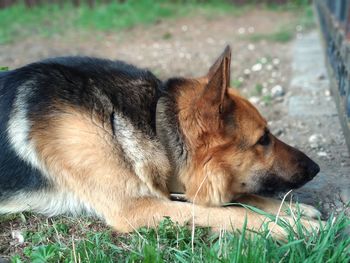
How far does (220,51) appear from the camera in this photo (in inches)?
328

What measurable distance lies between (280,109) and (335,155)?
1.47 meters

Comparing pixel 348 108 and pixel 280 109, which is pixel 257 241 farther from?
pixel 280 109

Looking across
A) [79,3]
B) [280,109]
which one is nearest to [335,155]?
[280,109]

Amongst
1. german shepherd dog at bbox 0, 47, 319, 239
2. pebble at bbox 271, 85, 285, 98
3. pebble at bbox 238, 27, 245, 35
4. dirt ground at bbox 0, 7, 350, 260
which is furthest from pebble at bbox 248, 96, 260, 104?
pebble at bbox 238, 27, 245, 35

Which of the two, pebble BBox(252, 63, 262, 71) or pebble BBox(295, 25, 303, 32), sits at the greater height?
pebble BBox(295, 25, 303, 32)

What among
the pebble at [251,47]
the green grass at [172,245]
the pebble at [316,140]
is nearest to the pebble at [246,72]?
the pebble at [251,47]

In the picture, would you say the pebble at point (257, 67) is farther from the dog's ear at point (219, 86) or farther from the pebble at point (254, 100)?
the dog's ear at point (219, 86)

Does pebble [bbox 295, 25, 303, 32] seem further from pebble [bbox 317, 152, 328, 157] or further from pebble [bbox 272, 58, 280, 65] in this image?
pebble [bbox 317, 152, 328, 157]

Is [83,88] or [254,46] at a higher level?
[83,88]

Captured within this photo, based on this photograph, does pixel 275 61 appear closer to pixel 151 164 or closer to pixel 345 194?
pixel 345 194

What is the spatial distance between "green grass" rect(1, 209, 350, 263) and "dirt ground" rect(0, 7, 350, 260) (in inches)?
51.6

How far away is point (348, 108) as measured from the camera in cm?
427

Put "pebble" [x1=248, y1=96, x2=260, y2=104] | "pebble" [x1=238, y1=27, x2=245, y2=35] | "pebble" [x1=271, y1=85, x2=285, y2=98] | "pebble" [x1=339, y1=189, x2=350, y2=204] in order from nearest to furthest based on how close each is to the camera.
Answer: "pebble" [x1=339, y1=189, x2=350, y2=204], "pebble" [x1=248, y1=96, x2=260, y2=104], "pebble" [x1=271, y1=85, x2=285, y2=98], "pebble" [x1=238, y1=27, x2=245, y2=35]

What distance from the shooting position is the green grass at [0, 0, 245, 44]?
33.5 feet
